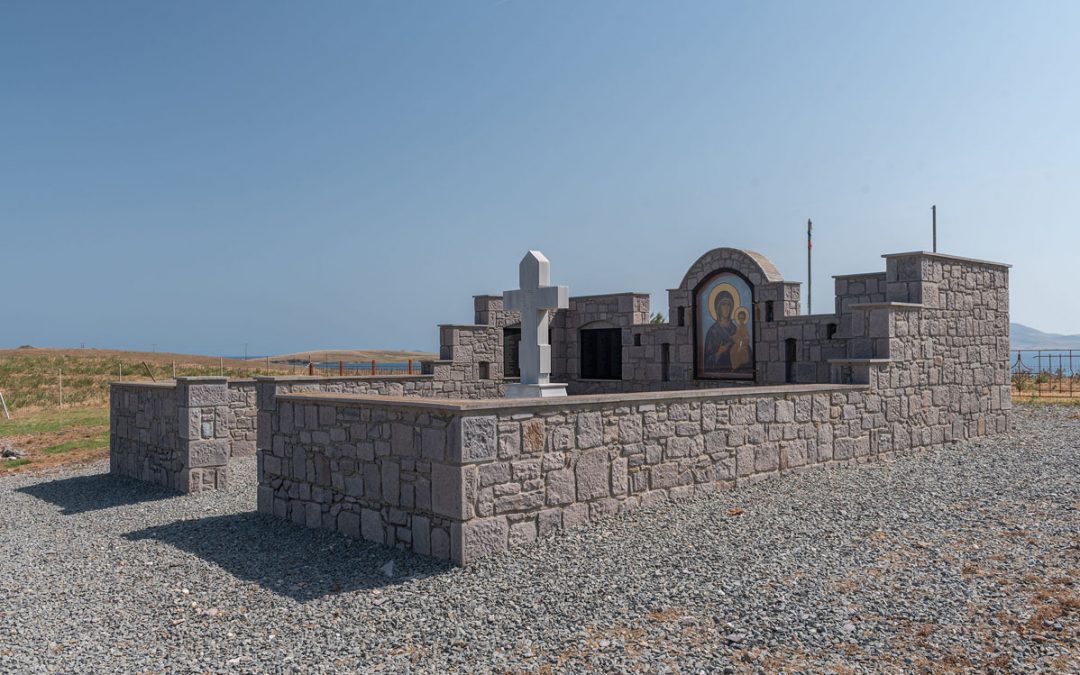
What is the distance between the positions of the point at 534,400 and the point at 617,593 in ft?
6.55

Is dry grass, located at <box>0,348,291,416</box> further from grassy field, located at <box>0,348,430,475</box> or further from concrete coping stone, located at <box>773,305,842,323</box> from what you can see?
concrete coping stone, located at <box>773,305,842,323</box>

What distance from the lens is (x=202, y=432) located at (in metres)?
11.4

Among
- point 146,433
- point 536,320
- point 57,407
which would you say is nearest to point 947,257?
point 536,320

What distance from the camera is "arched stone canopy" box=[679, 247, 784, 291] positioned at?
15523 millimetres

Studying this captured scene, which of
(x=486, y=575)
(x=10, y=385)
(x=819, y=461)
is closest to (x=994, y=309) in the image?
(x=819, y=461)

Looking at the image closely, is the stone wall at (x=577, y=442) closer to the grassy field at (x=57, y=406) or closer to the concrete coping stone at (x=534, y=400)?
the concrete coping stone at (x=534, y=400)

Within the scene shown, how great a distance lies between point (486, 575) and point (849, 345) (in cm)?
999

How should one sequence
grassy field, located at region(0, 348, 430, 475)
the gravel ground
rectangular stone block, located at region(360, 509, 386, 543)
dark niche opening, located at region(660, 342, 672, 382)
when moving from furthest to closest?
dark niche opening, located at region(660, 342, 672, 382) → grassy field, located at region(0, 348, 430, 475) → rectangular stone block, located at region(360, 509, 386, 543) → the gravel ground

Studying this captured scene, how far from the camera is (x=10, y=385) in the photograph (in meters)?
31.5

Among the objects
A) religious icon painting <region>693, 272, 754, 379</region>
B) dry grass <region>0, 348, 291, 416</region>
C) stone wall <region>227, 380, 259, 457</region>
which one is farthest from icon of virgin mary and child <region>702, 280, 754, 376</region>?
dry grass <region>0, 348, 291, 416</region>

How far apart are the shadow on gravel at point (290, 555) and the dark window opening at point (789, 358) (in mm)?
9815

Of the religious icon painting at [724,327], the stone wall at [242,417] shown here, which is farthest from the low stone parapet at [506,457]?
the religious icon painting at [724,327]

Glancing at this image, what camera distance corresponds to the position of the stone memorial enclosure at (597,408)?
7.36 m

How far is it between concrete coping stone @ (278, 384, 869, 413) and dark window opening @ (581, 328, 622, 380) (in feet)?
27.8
